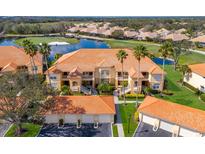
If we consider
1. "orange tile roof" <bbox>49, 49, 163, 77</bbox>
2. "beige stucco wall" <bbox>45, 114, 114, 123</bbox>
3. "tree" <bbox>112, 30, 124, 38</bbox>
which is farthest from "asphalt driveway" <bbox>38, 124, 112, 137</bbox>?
"tree" <bbox>112, 30, 124, 38</bbox>

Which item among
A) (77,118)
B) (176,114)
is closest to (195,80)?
(176,114)

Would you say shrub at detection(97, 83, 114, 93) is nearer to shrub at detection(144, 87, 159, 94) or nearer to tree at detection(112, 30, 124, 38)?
shrub at detection(144, 87, 159, 94)

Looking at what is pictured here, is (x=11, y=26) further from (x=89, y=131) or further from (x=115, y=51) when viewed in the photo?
(x=89, y=131)

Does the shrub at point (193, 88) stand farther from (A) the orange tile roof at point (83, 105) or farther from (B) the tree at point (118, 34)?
(B) the tree at point (118, 34)

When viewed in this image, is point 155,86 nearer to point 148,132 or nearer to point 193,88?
point 193,88

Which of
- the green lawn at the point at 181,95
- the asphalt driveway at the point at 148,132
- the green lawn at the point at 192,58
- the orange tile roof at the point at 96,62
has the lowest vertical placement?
the asphalt driveway at the point at 148,132

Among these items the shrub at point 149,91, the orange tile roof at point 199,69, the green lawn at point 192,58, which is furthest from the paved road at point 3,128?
the green lawn at point 192,58
